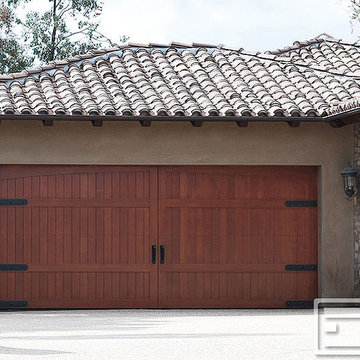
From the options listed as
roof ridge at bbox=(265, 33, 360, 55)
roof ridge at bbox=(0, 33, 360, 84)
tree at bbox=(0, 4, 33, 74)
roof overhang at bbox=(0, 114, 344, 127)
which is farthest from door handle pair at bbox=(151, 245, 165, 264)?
tree at bbox=(0, 4, 33, 74)

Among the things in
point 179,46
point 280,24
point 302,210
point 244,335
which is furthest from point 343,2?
point 280,24

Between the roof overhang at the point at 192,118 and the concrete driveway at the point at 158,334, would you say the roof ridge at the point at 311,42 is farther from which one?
the concrete driveway at the point at 158,334

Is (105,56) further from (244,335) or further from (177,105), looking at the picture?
(244,335)

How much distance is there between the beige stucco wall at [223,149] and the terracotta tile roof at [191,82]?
0.40 meters

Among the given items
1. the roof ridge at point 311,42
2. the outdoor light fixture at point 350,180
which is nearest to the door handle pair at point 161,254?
the outdoor light fixture at point 350,180

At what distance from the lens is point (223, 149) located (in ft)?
47.3

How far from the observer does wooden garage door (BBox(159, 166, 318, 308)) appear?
14.4 m

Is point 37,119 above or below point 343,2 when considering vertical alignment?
below

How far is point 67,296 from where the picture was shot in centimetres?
1428

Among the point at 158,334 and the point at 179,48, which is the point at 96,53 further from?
the point at 158,334

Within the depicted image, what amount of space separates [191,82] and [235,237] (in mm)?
2793

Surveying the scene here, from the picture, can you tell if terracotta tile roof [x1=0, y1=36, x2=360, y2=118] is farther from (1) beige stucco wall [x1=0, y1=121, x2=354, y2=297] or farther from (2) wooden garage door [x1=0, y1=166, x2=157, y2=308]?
(2) wooden garage door [x1=0, y1=166, x2=157, y2=308]

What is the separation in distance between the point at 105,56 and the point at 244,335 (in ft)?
24.5

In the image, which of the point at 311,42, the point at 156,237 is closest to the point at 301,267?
the point at 156,237
